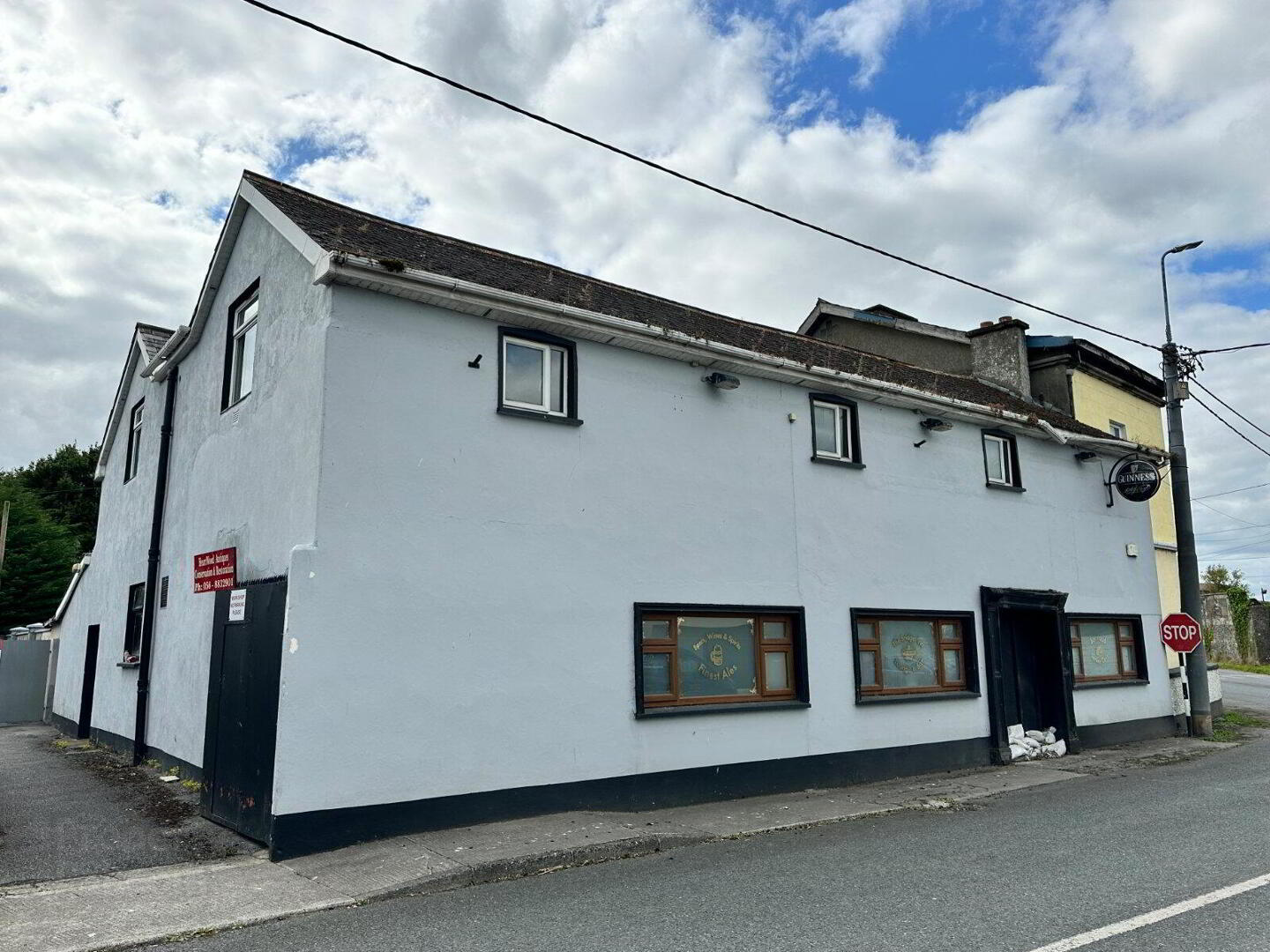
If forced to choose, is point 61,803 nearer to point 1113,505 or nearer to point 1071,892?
point 1071,892

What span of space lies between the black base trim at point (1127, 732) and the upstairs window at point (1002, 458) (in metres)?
4.27

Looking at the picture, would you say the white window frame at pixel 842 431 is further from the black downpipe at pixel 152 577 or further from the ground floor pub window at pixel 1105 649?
the black downpipe at pixel 152 577

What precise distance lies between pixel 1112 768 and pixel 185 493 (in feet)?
45.3

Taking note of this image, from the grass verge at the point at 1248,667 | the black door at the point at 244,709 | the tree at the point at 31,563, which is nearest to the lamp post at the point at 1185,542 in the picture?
the black door at the point at 244,709

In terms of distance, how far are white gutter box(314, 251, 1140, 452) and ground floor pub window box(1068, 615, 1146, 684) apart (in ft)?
13.4

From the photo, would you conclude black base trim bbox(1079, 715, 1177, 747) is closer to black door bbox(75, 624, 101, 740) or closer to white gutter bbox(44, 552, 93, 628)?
black door bbox(75, 624, 101, 740)

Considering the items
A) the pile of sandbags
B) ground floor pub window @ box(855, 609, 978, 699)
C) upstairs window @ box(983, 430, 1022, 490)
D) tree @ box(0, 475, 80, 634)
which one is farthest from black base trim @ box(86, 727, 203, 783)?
tree @ box(0, 475, 80, 634)

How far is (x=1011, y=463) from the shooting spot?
15.4 m

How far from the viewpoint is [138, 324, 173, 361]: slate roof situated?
15.5 m

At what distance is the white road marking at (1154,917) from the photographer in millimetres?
5355

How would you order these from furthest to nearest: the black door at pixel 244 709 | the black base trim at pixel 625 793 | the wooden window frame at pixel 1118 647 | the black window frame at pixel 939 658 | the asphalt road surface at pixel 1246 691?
the asphalt road surface at pixel 1246 691, the wooden window frame at pixel 1118 647, the black window frame at pixel 939 658, the black door at pixel 244 709, the black base trim at pixel 625 793

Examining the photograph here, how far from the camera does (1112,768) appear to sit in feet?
44.1

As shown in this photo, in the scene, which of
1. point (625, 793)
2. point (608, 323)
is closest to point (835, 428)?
point (608, 323)

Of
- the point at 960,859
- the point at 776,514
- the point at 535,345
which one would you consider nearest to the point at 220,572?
the point at 535,345
